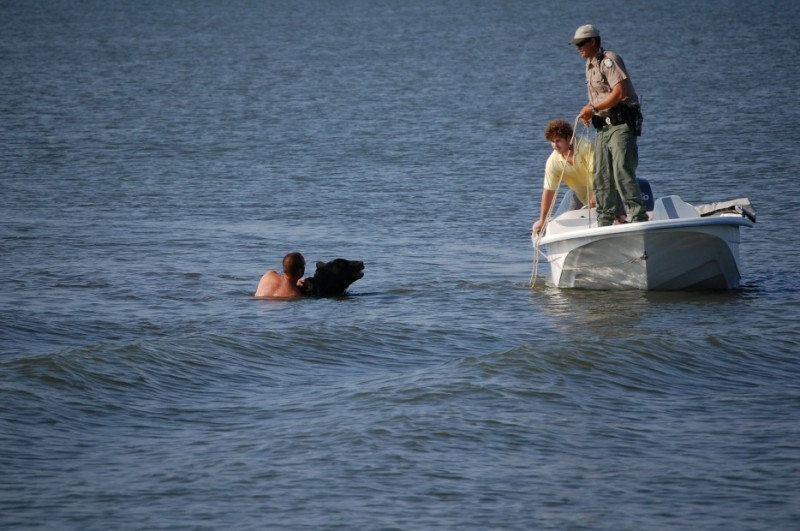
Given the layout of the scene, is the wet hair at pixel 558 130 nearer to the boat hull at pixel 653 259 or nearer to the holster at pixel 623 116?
the holster at pixel 623 116

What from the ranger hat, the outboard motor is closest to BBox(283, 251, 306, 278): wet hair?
the outboard motor

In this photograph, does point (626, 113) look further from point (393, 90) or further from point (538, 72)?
point (538, 72)

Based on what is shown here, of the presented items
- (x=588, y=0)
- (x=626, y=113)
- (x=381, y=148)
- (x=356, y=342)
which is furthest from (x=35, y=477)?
(x=588, y=0)

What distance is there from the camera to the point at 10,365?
9844 millimetres

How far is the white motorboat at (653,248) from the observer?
11594 mm

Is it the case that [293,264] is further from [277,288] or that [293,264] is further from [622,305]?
[622,305]

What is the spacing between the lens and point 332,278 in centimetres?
1280

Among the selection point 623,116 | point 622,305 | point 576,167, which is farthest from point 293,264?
point 623,116

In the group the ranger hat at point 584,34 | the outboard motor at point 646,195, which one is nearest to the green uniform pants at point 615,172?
the outboard motor at point 646,195

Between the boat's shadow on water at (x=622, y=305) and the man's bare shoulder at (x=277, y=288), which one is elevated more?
the man's bare shoulder at (x=277, y=288)

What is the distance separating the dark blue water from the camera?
23.3 ft

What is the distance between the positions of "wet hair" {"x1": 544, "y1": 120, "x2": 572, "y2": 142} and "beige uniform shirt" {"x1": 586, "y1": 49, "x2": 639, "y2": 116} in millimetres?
522

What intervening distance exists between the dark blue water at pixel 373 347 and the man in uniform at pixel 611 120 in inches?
46.2

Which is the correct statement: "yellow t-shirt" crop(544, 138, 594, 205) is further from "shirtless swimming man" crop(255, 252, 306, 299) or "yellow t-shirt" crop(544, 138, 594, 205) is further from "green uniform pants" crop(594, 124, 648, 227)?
"shirtless swimming man" crop(255, 252, 306, 299)
